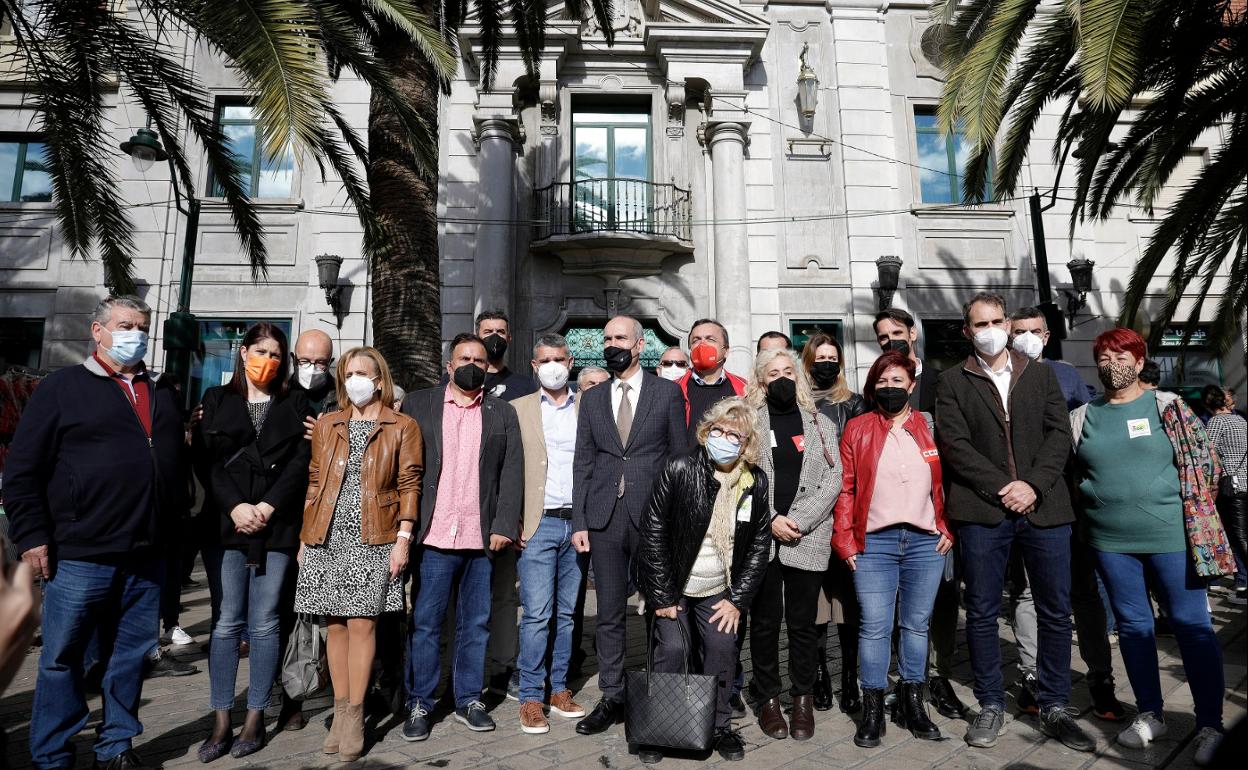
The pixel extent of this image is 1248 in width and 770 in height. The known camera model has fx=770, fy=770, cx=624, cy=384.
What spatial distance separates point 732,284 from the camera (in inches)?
555

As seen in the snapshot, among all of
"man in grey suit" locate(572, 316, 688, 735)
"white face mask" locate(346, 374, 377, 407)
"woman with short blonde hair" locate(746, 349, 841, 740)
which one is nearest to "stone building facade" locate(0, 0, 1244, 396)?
"man in grey suit" locate(572, 316, 688, 735)

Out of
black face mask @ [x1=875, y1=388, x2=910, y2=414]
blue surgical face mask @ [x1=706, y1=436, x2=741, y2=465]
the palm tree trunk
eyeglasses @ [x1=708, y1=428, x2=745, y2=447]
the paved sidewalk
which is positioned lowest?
the paved sidewalk

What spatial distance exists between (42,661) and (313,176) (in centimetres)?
1247

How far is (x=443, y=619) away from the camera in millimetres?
4398

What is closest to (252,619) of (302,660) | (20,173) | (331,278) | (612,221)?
(302,660)

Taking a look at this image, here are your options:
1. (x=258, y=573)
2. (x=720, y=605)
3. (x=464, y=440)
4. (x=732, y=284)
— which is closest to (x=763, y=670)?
(x=720, y=605)

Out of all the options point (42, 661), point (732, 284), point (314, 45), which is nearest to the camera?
point (42, 661)

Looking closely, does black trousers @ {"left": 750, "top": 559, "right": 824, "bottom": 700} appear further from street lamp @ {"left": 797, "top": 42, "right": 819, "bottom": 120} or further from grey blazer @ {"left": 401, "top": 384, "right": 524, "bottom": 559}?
street lamp @ {"left": 797, "top": 42, "right": 819, "bottom": 120}

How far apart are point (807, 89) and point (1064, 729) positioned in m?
13.0

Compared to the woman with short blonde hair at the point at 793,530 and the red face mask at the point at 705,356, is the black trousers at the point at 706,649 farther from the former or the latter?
the red face mask at the point at 705,356

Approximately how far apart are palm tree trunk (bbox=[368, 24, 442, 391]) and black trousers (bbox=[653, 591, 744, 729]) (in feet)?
13.7

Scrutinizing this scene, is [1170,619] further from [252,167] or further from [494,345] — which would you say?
[252,167]

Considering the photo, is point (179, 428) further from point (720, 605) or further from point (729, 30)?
point (729, 30)

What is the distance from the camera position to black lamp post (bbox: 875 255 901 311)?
14.1m
